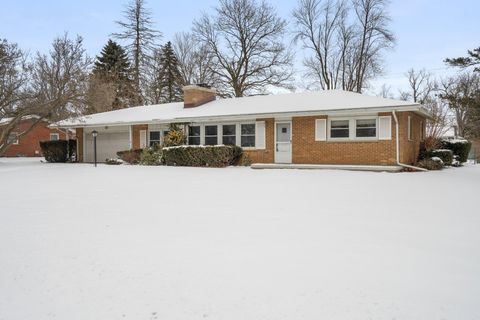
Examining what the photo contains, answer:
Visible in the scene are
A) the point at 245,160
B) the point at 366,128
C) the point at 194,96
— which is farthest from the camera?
the point at 194,96

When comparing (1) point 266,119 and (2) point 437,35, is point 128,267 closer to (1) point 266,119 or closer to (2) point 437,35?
(1) point 266,119

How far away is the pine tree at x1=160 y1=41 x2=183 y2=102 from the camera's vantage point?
1537 inches

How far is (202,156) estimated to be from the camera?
17391 mm

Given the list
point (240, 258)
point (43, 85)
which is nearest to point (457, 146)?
point (240, 258)

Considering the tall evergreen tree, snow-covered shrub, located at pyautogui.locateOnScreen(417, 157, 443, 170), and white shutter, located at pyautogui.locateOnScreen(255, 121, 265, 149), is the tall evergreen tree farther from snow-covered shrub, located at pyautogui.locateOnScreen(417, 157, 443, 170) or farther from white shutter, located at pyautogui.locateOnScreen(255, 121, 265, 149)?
snow-covered shrub, located at pyautogui.locateOnScreen(417, 157, 443, 170)

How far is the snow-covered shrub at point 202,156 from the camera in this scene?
1698 cm

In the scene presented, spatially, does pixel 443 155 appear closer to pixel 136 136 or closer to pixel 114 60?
pixel 136 136

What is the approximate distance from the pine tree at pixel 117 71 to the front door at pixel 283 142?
74.5ft

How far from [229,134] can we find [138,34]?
→ 2413 centimetres

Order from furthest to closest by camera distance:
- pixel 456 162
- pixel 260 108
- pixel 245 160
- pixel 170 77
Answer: pixel 170 77 → pixel 456 162 → pixel 260 108 → pixel 245 160

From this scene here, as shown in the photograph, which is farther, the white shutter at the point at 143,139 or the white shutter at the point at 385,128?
the white shutter at the point at 143,139

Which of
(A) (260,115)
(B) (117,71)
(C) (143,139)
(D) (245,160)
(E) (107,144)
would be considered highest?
(B) (117,71)

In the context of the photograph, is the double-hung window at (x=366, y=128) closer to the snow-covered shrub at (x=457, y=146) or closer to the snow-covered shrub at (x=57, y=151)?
the snow-covered shrub at (x=457, y=146)

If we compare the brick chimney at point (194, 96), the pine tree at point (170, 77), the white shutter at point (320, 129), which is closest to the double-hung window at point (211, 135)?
the brick chimney at point (194, 96)
